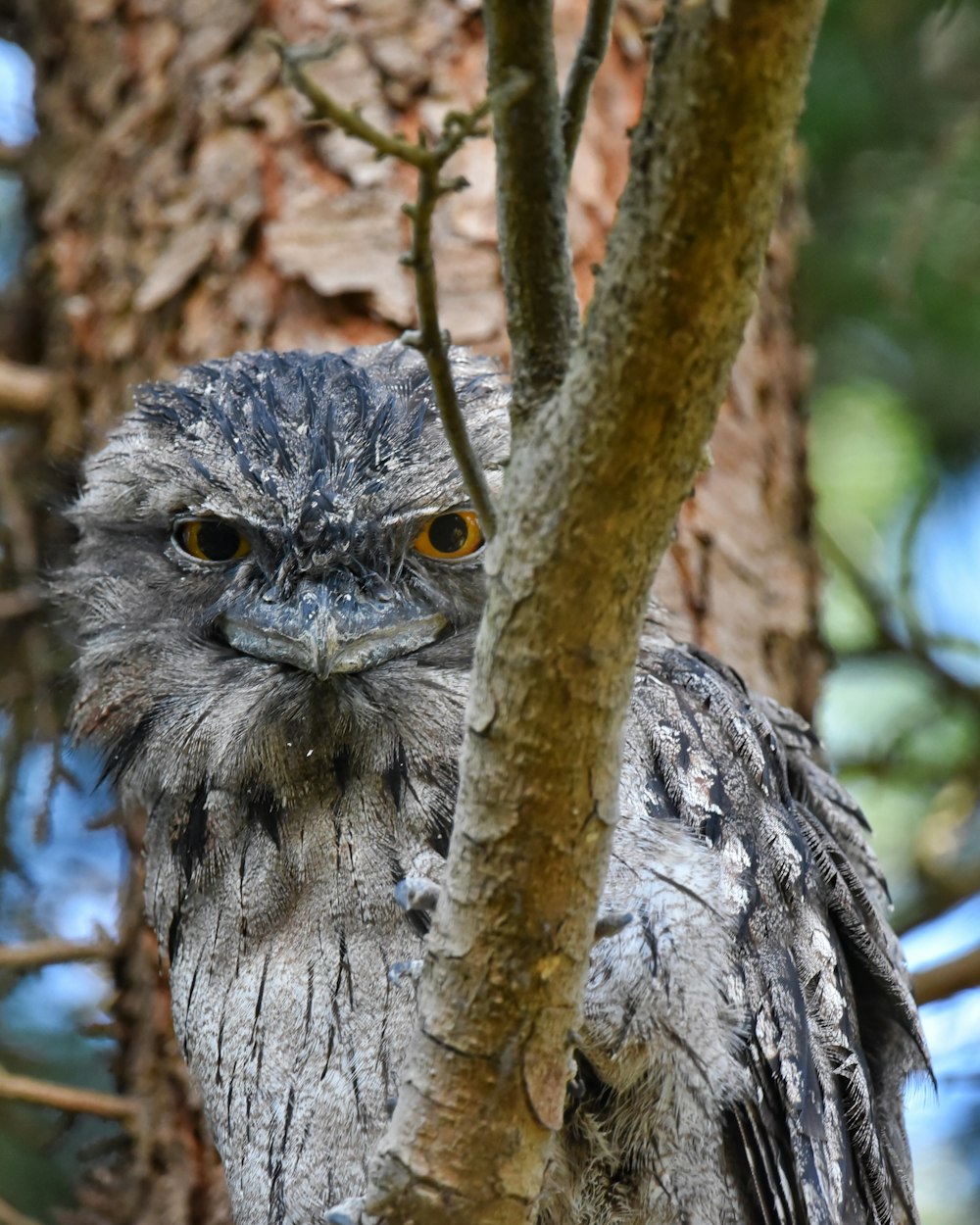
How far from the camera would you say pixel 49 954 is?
13.1 ft

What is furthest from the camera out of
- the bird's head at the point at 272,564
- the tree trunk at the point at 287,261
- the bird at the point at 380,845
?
the tree trunk at the point at 287,261

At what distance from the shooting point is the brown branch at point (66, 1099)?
12.1ft

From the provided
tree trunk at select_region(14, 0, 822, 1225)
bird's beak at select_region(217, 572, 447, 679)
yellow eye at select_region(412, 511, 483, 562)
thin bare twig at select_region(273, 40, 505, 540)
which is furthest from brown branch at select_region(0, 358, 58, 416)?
thin bare twig at select_region(273, 40, 505, 540)

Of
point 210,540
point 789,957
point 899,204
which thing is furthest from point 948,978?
point 899,204

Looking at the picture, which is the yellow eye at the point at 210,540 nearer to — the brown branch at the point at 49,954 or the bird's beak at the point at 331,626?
the bird's beak at the point at 331,626

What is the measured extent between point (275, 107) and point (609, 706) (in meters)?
3.12

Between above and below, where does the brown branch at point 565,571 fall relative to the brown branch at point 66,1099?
above

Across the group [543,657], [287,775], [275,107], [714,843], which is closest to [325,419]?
[287,775]

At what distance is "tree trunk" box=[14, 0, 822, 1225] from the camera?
4031 mm

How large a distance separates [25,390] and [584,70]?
3.21 meters

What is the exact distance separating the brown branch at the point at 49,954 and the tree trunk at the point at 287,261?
78 millimetres

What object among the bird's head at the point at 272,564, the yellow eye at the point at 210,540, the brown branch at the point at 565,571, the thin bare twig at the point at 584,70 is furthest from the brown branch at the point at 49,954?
the thin bare twig at the point at 584,70

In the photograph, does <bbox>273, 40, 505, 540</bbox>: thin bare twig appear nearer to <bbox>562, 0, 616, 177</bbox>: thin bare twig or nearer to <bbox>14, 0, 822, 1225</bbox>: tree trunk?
<bbox>562, 0, 616, 177</bbox>: thin bare twig

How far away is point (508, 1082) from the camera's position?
1965 mm
